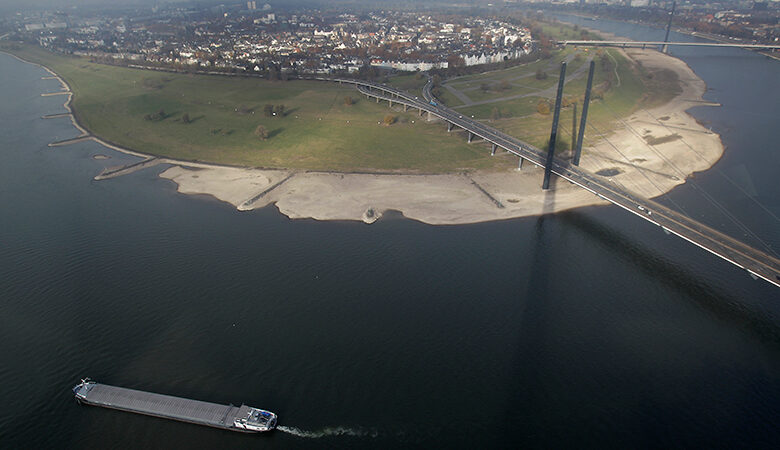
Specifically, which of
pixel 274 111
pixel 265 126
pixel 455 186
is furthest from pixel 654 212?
pixel 274 111

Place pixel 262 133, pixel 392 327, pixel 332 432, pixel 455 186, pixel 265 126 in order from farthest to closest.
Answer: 1. pixel 265 126
2. pixel 262 133
3. pixel 455 186
4. pixel 392 327
5. pixel 332 432

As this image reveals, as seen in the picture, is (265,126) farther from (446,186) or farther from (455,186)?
(455,186)

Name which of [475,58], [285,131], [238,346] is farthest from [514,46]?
[238,346]

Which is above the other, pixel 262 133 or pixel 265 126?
pixel 262 133

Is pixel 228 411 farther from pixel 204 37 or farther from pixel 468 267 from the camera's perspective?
pixel 204 37

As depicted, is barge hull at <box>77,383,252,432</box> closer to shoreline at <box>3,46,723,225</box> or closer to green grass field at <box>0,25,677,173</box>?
shoreline at <box>3,46,723,225</box>

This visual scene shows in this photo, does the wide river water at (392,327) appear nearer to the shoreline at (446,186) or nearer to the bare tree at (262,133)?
the shoreline at (446,186)

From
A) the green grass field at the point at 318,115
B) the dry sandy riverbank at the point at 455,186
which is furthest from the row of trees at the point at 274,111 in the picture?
the dry sandy riverbank at the point at 455,186

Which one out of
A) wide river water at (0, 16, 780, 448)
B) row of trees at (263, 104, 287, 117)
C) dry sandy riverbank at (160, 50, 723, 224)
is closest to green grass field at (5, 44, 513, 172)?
row of trees at (263, 104, 287, 117)
